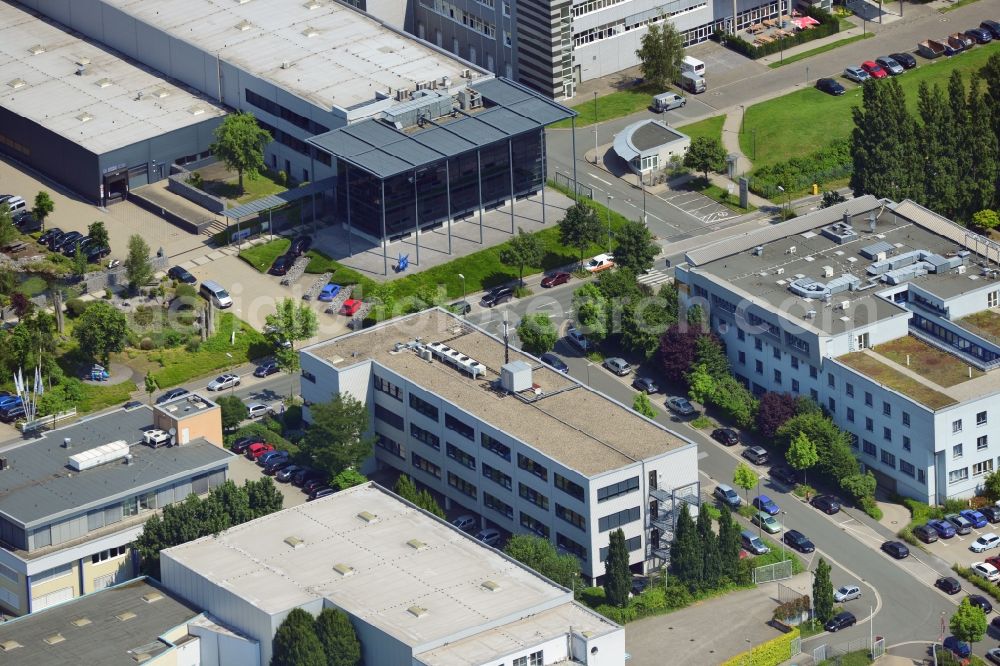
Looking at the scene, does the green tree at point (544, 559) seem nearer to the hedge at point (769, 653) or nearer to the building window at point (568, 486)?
the building window at point (568, 486)

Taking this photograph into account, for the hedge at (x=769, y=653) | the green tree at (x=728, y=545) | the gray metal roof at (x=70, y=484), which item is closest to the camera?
the hedge at (x=769, y=653)

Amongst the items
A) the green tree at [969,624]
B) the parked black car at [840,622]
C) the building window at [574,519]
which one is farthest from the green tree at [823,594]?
the building window at [574,519]

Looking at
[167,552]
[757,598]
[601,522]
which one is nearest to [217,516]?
[167,552]

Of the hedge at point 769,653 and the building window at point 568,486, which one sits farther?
the building window at point 568,486

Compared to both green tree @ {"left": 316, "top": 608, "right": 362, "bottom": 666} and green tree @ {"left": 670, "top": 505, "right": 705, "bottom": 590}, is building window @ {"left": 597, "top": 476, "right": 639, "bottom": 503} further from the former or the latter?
green tree @ {"left": 316, "top": 608, "right": 362, "bottom": 666}

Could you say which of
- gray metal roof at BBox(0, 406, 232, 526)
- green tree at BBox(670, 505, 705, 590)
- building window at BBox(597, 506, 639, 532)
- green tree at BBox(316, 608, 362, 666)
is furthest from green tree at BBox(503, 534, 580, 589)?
gray metal roof at BBox(0, 406, 232, 526)

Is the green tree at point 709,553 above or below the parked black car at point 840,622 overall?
above

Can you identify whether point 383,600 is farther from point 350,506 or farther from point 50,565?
point 50,565

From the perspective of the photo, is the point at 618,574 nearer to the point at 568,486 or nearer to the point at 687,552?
the point at 687,552
